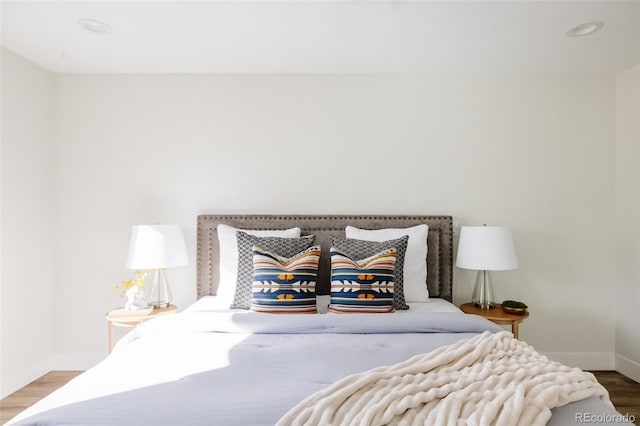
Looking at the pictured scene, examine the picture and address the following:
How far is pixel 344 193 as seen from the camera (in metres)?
3.16

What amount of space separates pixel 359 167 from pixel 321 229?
1.95 ft

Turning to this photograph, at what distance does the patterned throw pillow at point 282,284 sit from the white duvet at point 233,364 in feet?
0.95

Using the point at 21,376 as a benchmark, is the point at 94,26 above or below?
above

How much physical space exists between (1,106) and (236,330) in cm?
232

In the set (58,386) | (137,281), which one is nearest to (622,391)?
(137,281)

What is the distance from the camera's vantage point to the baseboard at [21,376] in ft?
8.83

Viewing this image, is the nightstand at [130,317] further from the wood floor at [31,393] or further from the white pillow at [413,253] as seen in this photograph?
the white pillow at [413,253]

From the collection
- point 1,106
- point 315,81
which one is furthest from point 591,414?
point 1,106

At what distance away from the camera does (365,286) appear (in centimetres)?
235

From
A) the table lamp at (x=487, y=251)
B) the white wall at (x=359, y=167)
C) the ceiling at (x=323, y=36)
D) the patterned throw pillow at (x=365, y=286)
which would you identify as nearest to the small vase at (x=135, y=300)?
the white wall at (x=359, y=167)

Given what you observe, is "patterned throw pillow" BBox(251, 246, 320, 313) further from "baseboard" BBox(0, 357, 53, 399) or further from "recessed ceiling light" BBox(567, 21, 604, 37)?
"recessed ceiling light" BBox(567, 21, 604, 37)

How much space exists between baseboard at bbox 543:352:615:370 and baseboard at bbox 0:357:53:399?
13.2 ft

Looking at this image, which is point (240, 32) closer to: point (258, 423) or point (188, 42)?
point (188, 42)

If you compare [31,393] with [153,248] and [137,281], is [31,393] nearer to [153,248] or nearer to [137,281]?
[137,281]
